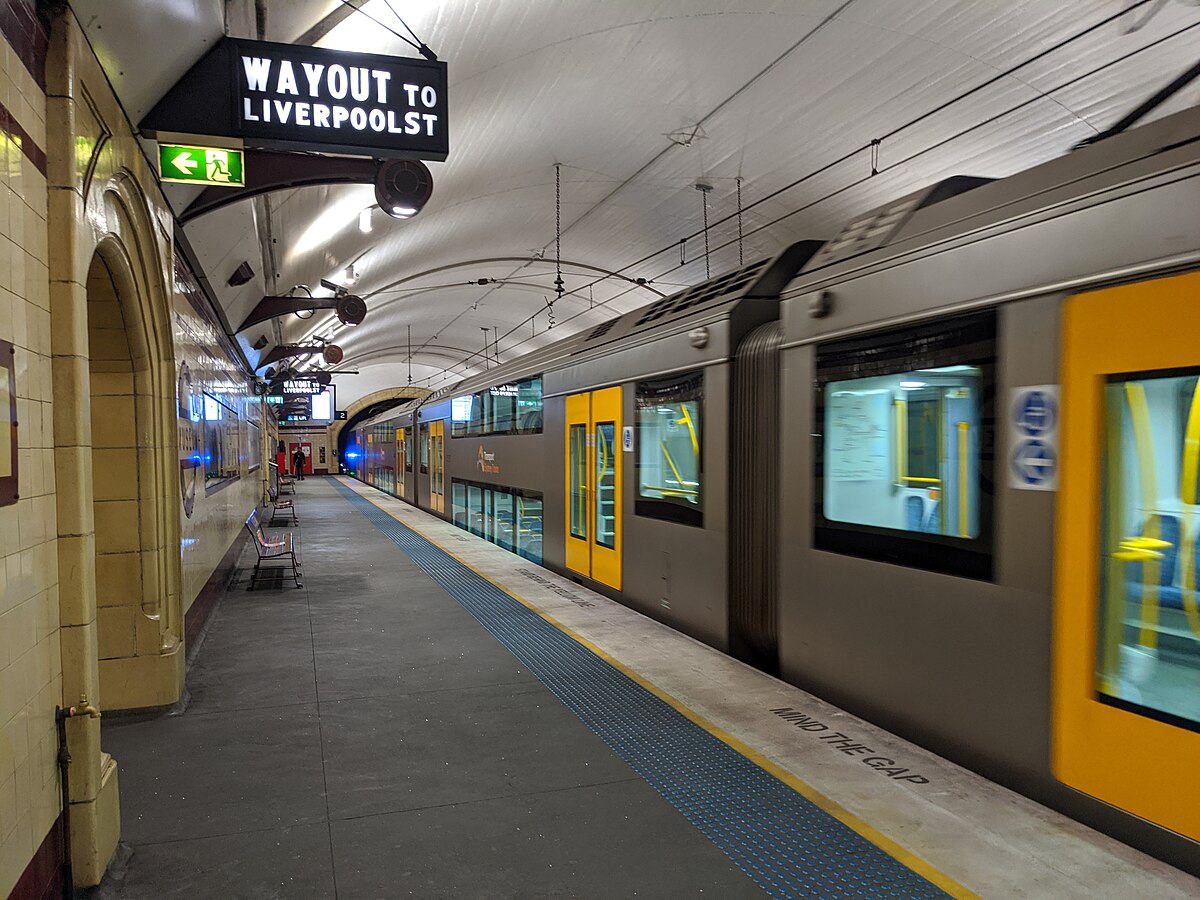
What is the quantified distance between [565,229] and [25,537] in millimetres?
13586

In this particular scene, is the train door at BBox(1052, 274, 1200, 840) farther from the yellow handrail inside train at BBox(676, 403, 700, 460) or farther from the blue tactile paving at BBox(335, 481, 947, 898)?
the yellow handrail inside train at BBox(676, 403, 700, 460)

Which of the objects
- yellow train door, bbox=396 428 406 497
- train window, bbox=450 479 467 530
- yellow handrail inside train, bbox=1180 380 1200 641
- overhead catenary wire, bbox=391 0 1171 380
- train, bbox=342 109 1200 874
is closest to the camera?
yellow handrail inside train, bbox=1180 380 1200 641

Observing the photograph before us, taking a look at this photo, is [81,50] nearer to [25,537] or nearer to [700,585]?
[25,537]

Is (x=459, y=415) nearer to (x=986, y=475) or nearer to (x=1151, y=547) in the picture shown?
(x=986, y=475)

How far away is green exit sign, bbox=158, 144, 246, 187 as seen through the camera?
4.41 m

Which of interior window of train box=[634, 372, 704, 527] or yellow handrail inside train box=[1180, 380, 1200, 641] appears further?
interior window of train box=[634, 372, 704, 527]

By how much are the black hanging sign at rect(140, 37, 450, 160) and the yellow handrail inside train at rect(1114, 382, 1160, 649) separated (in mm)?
2997

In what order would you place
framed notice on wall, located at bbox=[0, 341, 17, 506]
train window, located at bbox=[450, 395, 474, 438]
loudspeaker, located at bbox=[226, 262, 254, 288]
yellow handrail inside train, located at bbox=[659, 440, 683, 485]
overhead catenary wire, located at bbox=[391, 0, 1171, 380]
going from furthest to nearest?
train window, located at bbox=[450, 395, 474, 438] < loudspeaker, located at bbox=[226, 262, 254, 288] < overhead catenary wire, located at bbox=[391, 0, 1171, 380] < yellow handrail inside train, located at bbox=[659, 440, 683, 485] < framed notice on wall, located at bbox=[0, 341, 17, 506]

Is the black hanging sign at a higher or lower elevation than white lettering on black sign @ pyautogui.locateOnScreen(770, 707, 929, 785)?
higher

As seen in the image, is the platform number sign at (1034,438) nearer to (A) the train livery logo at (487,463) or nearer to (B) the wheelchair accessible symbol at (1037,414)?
(B) the wheelchair accessible symbol at (1037,414)

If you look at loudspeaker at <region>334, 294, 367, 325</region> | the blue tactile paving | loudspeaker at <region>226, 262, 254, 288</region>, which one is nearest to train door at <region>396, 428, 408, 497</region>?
loudspeaker at <region>334, 294, 367, 325</region>

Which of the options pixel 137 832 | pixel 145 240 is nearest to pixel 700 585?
pixel 137 832

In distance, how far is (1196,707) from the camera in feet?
8.26

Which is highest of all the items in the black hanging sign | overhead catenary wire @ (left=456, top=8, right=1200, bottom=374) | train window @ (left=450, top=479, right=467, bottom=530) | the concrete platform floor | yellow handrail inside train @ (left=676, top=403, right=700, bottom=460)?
overhead catenary wire @ (left=456, top=8, right=1200, bottom=374)
